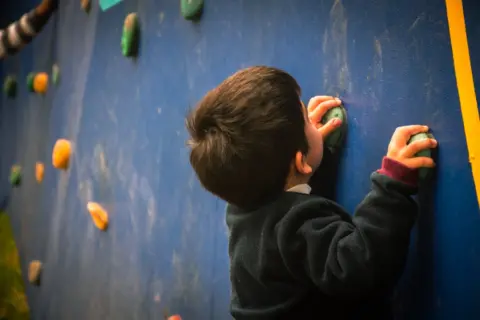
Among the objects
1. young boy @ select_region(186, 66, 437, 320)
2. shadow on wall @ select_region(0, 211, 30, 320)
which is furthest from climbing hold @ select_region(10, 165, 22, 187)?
young boy @ select_region(186, 66, 437, 320)

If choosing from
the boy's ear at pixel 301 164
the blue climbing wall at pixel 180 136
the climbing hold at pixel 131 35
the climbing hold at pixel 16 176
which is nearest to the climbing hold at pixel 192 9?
the blue climbing wall at pixel 180 136

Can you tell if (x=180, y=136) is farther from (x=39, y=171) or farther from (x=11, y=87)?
(x=11, y=87)

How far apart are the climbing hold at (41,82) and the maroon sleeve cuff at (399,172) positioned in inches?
61.3

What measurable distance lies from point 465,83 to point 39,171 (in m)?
1.62

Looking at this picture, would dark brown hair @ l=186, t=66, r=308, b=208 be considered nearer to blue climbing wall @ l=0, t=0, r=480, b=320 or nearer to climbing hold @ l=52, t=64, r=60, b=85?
blue climbing wall @ l=0, t=0, r=480, b=320

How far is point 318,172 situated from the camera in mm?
829

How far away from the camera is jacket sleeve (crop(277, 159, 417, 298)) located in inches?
23.5

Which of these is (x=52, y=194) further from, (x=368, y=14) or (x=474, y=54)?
(x=474, y=54)

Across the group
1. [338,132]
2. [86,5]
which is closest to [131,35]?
[86,5]

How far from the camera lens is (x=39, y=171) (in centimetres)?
192

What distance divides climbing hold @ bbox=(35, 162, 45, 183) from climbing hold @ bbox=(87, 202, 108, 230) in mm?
497

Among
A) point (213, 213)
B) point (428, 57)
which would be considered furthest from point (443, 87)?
point (213, 213)

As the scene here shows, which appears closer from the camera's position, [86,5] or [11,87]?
[86,5]

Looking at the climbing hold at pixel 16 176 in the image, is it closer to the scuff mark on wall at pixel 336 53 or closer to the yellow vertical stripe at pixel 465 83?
the scuff mark on wall at pixel 336 53
